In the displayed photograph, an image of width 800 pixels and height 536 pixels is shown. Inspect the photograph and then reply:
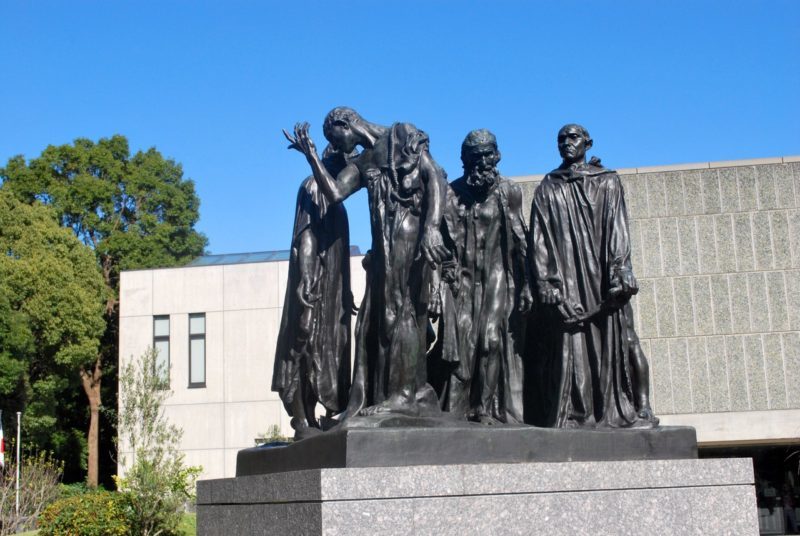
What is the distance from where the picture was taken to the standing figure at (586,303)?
8.76 m

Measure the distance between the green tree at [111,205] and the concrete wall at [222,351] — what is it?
8.46 meters

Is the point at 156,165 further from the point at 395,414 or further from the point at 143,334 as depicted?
the point at 395,414

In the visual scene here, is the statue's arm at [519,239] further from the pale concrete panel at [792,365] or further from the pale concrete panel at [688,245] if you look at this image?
the pale concrete panel at [792,365]

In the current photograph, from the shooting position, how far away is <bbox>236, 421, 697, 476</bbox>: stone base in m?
7.27

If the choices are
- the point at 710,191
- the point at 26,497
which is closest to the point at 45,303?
the point at 26,497

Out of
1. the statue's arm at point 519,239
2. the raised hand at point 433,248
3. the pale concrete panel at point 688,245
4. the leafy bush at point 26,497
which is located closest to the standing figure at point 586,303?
the statue's arm at point 519,239

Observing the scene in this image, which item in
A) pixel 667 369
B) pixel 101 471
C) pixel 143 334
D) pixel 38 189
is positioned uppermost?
pixel 38 189

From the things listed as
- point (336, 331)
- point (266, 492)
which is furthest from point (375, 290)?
point (266, 492)

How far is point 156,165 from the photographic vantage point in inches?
1930

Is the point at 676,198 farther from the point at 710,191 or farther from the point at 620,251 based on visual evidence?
the point at 620,251

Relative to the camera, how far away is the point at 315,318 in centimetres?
894

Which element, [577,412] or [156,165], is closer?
[577,412]

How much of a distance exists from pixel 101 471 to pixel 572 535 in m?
45.9

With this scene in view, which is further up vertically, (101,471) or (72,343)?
(72,343)
